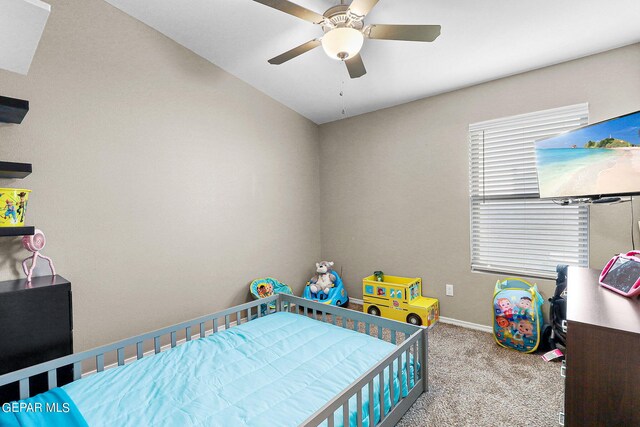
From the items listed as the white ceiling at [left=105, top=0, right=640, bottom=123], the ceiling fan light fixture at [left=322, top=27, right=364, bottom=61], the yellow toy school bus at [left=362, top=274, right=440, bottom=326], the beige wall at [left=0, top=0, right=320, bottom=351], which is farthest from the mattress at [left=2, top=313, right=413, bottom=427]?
the white ceiling at [left=105, top=0, right=640, bottom=123]

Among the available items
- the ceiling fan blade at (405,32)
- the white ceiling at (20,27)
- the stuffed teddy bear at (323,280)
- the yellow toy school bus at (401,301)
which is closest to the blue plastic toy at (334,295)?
the stuffed teddy bear at (323,280)

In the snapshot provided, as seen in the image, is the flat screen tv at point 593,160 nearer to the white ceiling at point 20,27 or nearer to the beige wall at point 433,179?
the beige wall at point 433,179

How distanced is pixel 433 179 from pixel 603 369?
2.46 m

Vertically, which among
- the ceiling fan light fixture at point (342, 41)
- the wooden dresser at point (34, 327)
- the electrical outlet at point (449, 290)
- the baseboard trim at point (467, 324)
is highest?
the ceiling fan light fixture at point (342, 41)

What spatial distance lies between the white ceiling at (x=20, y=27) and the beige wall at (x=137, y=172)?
899 mm

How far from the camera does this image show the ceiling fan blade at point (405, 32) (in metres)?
1.63

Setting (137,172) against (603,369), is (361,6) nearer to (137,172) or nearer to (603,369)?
(603,369)

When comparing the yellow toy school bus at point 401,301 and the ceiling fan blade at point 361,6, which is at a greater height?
the ceiling fan blade at point 361,6

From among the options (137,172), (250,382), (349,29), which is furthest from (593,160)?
(137,172)

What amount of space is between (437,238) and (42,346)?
10.6 ft

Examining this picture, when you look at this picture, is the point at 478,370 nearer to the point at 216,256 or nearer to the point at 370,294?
the point at 370,294

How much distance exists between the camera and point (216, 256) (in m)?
2.96

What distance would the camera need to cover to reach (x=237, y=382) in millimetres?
1594

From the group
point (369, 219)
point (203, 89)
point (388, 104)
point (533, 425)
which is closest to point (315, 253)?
point (369, 219)
